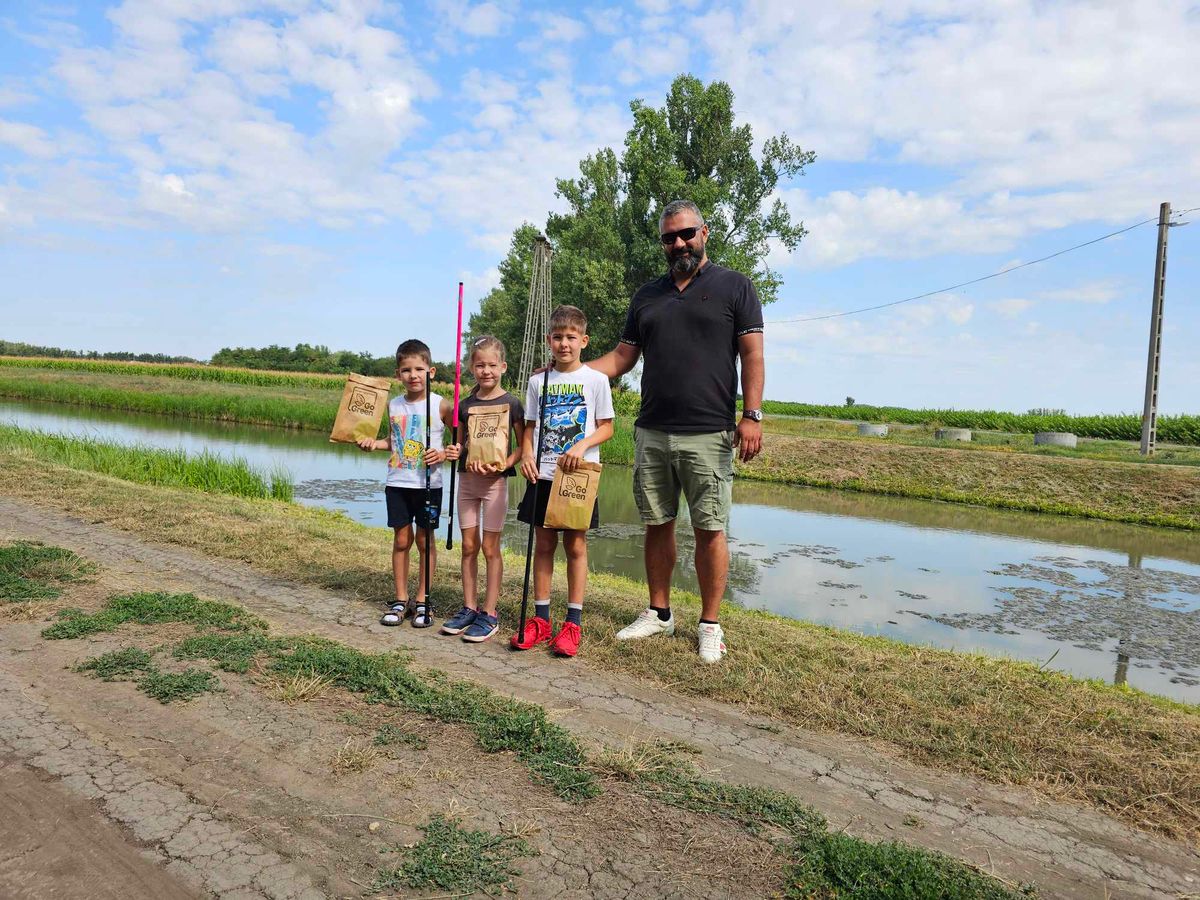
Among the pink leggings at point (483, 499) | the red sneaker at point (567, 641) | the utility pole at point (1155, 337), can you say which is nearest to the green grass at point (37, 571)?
the pink leggings at point (483, 499)

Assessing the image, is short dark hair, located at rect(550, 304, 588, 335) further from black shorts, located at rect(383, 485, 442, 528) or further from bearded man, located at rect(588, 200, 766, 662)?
black shorts, located at rect(383, 485, 442, 528)

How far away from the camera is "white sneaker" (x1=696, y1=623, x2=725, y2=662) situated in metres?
4.22

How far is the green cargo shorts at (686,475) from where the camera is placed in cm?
429

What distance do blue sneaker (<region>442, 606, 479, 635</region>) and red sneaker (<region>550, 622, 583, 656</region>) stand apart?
581mm

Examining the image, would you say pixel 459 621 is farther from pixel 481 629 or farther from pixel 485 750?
pixel 485 750

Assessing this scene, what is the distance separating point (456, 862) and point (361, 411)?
3.18 m

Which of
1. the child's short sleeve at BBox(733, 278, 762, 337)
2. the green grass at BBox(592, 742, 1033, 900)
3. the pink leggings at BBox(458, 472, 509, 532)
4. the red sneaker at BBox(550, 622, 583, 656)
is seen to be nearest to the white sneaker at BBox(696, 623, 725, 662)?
the red sneaker at BBox(550, 622, 583, 656)

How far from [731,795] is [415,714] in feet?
4.56

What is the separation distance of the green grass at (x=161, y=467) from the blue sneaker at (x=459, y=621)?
7.82 m

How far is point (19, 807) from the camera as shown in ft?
8.34

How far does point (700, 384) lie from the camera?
4258 millimetres

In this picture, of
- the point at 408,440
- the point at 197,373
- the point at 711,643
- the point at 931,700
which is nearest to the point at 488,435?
the point at 408,440

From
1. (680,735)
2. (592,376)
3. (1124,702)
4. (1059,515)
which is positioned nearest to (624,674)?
(680,735)

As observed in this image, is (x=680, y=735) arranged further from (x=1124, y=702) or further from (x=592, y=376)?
(x=1124, y=702)
